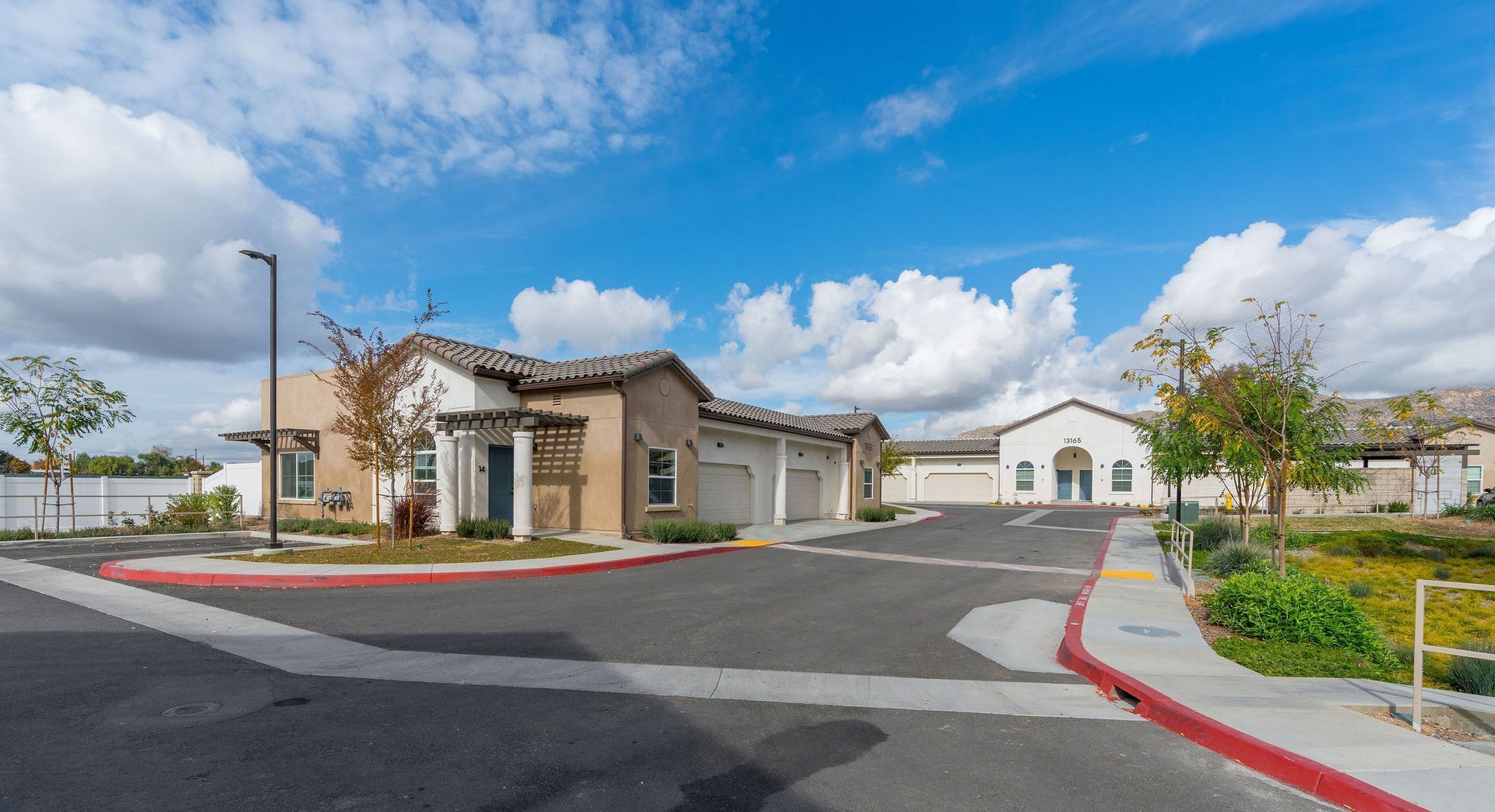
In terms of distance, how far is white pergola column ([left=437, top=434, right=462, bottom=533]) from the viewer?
59.6ft

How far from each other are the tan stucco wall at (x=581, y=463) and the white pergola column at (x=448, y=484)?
2.19 metres

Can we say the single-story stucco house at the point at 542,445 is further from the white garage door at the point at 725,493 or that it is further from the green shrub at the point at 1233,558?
the green shrub at the point at 1233,558

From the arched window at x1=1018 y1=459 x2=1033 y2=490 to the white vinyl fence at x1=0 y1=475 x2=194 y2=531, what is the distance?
142 feet

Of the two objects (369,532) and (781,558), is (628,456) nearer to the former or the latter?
(781,558)

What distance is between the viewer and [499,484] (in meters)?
19.4

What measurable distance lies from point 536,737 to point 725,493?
61.6ft

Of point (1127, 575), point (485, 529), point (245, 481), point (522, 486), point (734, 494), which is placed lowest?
point (1127, 575)

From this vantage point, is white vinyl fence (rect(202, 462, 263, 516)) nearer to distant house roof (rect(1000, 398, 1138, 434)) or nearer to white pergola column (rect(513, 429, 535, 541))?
white pergola column (rect(513, 429, 535, 541))

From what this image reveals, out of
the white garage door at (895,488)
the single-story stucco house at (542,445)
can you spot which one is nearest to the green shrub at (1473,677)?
the single-story stucco house at (542,445)

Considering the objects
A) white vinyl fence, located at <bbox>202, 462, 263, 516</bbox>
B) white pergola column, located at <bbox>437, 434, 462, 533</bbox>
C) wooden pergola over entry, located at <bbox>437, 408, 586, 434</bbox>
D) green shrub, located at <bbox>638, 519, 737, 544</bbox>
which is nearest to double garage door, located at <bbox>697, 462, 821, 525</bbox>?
green shrub, located at <bbox>638, 519, 737, 544</bbox>

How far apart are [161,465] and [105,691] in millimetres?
71602

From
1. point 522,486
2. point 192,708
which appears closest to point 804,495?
point 522,486

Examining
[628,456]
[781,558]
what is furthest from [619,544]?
[781,558]

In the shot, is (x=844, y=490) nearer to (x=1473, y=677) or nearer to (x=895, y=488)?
(x=1473, y=677)
